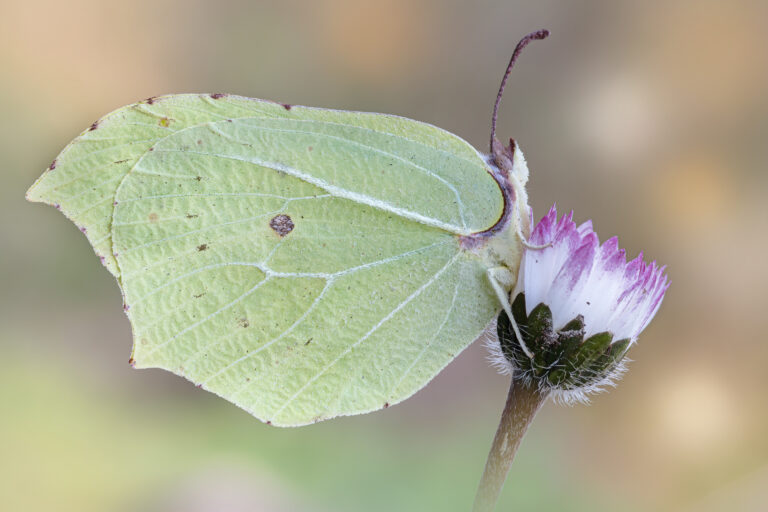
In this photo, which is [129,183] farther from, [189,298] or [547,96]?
[547,96]

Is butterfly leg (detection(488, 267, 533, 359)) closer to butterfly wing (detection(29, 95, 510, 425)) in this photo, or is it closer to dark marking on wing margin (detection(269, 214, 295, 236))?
butterfly wing (detection(29, 95, 510, 425))

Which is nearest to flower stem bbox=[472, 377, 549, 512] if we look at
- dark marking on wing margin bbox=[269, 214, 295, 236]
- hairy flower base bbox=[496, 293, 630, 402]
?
hairy flower base bbox=[496, 293, 630, 402]

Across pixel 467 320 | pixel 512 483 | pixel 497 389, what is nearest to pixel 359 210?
pixel 467 320

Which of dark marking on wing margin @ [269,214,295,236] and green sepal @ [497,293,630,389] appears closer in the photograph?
green sepal @ [497,293,630,389]

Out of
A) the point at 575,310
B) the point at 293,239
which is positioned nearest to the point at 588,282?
the point at 575,310

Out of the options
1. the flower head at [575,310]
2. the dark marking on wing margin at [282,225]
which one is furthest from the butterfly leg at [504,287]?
the dark marking on wing margin at [282,225]

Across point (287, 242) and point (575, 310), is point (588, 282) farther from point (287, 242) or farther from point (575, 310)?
point (287, 242)

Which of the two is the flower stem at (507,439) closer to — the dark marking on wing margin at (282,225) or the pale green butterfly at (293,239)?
the pale green butterfly at (293,239)

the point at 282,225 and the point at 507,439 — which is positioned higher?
the point at 282,225
